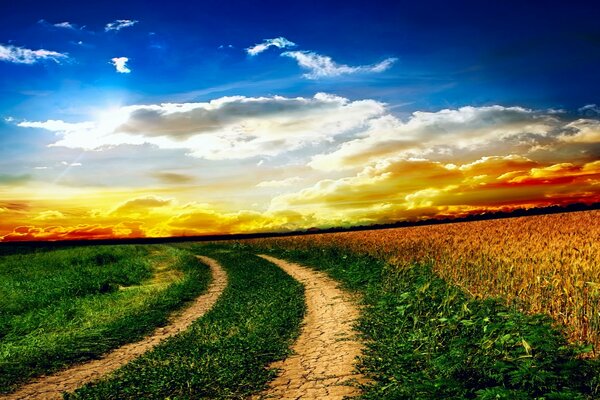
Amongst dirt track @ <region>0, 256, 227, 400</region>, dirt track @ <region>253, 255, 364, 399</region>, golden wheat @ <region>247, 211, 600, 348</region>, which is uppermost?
golden wheat @ <region>247, 211, 600, 348</region>

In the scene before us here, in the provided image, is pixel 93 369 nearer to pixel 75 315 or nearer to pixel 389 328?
pixel 75 315

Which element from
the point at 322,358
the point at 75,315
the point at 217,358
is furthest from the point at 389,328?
the point at 75,315

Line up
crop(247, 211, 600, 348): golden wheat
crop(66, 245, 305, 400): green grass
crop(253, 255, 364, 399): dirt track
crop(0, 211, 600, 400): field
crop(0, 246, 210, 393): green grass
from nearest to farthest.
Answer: crop(0, 211, 600, 400): field → crop(253, 255, 364, 399): dirt track → crop(66, 245, 305, 400): green grass → crop(247, 211, 600, 348): golden wheat → crop(0, 246, 210, 393): green grass

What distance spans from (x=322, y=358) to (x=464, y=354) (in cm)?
318

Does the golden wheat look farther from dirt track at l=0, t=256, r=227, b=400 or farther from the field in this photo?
dirt track at l=0, t=256, r=227, b=400

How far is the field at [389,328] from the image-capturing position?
24.1 feet

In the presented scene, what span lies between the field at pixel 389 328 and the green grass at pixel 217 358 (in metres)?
0.04

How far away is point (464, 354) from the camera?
818 centimetres

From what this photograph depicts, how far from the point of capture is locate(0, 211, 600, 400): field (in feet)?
24.1

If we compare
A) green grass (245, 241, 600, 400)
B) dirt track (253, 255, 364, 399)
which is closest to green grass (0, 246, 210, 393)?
dirt track (253, 255, 364, 399)

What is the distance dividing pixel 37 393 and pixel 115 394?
1.92 m

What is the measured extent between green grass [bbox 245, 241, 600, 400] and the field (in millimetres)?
32

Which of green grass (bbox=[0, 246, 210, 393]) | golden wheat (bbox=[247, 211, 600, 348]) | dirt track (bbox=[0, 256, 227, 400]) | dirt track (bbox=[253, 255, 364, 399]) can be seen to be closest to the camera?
dirt track (bbox=[253, 255, 364, 399])

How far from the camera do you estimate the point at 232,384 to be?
28.0 feet
